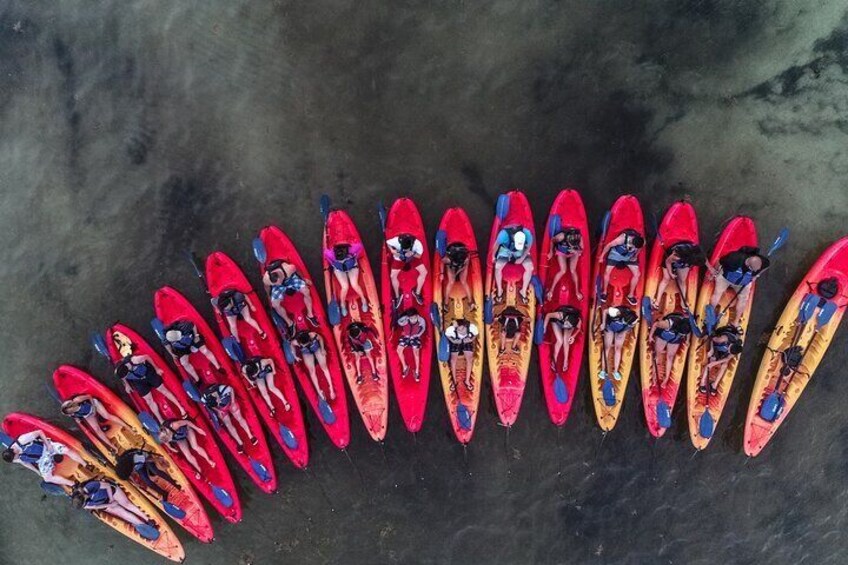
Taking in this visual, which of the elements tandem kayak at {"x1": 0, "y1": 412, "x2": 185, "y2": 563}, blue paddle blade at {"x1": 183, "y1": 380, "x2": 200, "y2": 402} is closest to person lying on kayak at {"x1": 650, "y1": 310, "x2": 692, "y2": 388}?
blue paddle blade at {"x1": 183, "y1": 380, "x2": 200, "y2": 402}

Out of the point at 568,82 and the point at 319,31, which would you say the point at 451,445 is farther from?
the point at 319,31

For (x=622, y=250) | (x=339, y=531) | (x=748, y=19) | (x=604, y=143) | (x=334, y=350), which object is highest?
(x=748, y=19)

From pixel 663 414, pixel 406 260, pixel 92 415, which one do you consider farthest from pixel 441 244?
pixel 92 415

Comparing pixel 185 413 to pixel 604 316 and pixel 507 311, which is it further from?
pixel 604 316

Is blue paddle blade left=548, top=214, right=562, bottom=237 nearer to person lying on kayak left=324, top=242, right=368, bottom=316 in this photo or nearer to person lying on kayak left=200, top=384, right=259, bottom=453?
person lying on kayak left=324, top=242, right=368, bottom=316

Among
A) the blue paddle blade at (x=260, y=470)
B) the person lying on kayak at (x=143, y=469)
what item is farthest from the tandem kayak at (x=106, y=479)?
the blue paddle blade at (x=260, y=470)

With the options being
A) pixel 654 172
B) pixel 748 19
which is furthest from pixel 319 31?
pixel 748 19

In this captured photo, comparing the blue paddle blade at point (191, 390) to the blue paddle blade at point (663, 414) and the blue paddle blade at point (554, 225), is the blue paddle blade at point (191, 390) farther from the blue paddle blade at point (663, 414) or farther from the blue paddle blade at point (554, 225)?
the blue paddle blade at point (663, 414)
